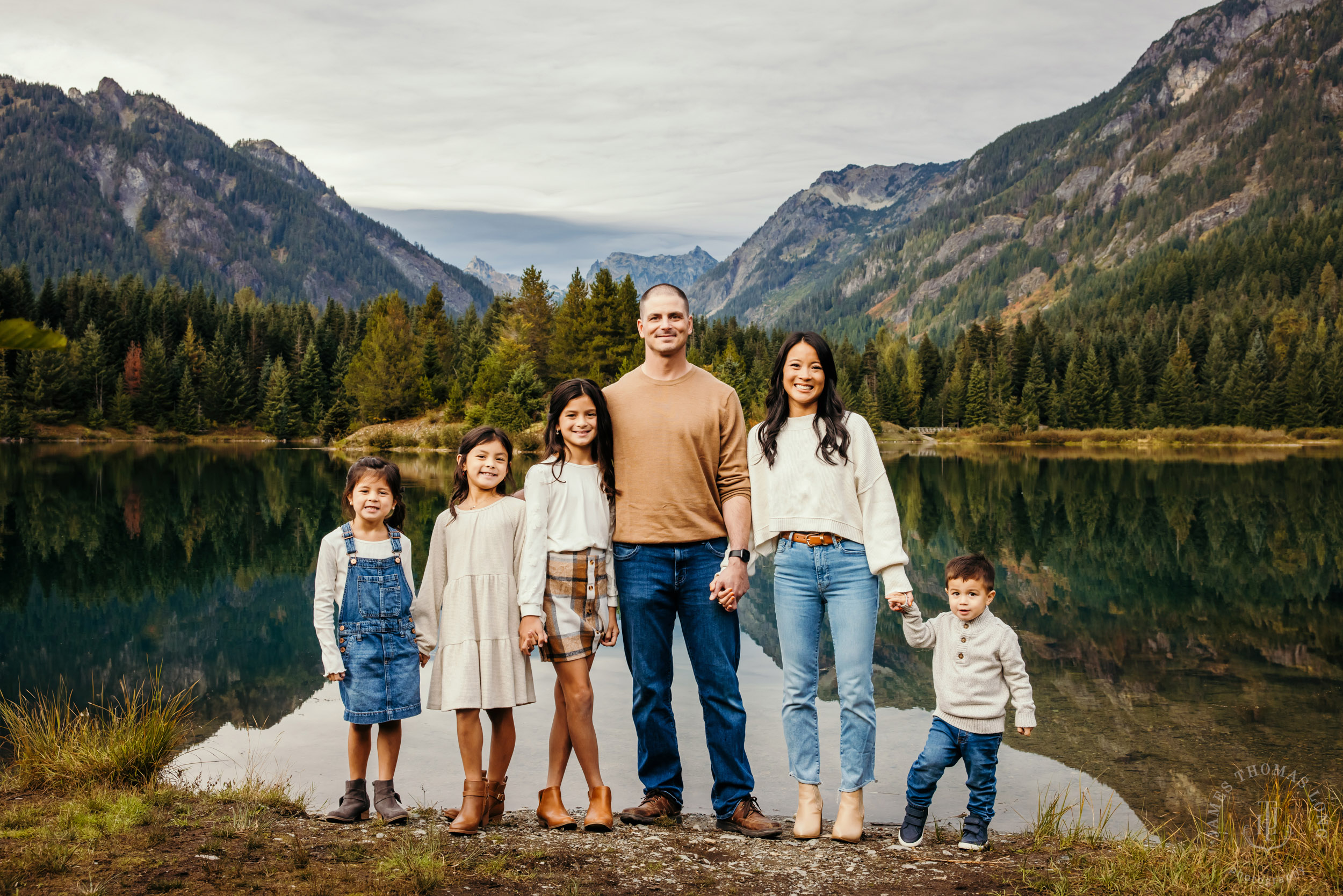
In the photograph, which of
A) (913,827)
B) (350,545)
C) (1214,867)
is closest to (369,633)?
(350,545)

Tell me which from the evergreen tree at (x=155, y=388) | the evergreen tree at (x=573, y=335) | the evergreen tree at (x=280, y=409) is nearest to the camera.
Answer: the evergreen tree at (x=573, y=335)

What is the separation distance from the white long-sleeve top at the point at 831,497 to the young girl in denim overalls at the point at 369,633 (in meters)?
2.07

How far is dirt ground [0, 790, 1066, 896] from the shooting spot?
3818 mm

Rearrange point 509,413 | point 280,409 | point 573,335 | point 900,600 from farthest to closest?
point 280,409 → point 573,335 → point 509,413 → point 900,600

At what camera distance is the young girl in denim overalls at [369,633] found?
490cm

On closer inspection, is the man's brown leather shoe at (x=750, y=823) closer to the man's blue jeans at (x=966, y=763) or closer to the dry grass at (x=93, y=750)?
the man's blue jeans at (x=966, y=763)

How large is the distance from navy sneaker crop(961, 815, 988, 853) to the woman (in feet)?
1.87

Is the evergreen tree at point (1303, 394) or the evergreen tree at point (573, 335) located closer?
the evergreen tree at point (573, 335)

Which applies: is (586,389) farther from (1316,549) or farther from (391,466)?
(1316,549)

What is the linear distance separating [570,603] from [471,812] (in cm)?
123

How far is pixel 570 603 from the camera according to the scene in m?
4.83

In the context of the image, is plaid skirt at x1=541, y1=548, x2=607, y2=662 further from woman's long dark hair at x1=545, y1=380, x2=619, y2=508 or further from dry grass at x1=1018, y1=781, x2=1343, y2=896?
dry grass at x1=1018, y1=781, x2=1343, y2=896

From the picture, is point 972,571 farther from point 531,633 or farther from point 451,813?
point 451,813

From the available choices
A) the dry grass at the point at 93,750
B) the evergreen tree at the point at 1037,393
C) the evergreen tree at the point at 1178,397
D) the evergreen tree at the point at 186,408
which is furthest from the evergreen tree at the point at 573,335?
the evergreen tree at the point at 1178,397
